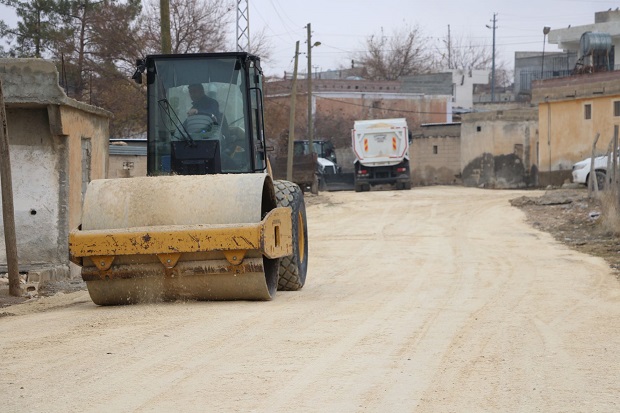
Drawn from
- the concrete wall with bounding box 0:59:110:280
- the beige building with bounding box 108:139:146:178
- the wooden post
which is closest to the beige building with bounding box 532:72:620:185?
the beige building with bounding box 108:139:146:178

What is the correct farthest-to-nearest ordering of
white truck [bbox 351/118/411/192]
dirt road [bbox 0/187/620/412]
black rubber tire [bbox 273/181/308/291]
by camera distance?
white truck [bbox 351/118/411/192] → black rubber tire [bbox 273/181/308/291] → dirt road [bbox 0/187/620/412]

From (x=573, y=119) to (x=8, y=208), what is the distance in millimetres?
31825

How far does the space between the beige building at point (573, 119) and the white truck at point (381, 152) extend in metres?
5.89

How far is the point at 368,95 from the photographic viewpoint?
65312 millimetres

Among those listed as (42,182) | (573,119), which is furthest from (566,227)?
(573,119)

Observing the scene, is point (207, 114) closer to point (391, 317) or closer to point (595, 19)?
point (391, 317)

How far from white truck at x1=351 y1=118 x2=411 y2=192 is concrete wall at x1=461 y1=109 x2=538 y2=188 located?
5.44 meters

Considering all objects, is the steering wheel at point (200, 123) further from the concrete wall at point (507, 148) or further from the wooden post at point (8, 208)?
the concrete wall at point (507, 148)

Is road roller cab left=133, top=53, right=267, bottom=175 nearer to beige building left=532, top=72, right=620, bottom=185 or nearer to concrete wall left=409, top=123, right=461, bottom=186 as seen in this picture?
beige building left=532, top=72, right=620, bottom=185

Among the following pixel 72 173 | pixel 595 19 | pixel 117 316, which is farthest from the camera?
pixel 595 19

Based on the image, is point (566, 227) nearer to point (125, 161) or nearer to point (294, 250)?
point (125, 161)

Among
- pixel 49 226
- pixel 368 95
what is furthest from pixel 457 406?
pixel 368 95

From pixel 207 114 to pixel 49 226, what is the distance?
13.6 feet

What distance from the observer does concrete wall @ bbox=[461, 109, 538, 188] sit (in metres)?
44.6
